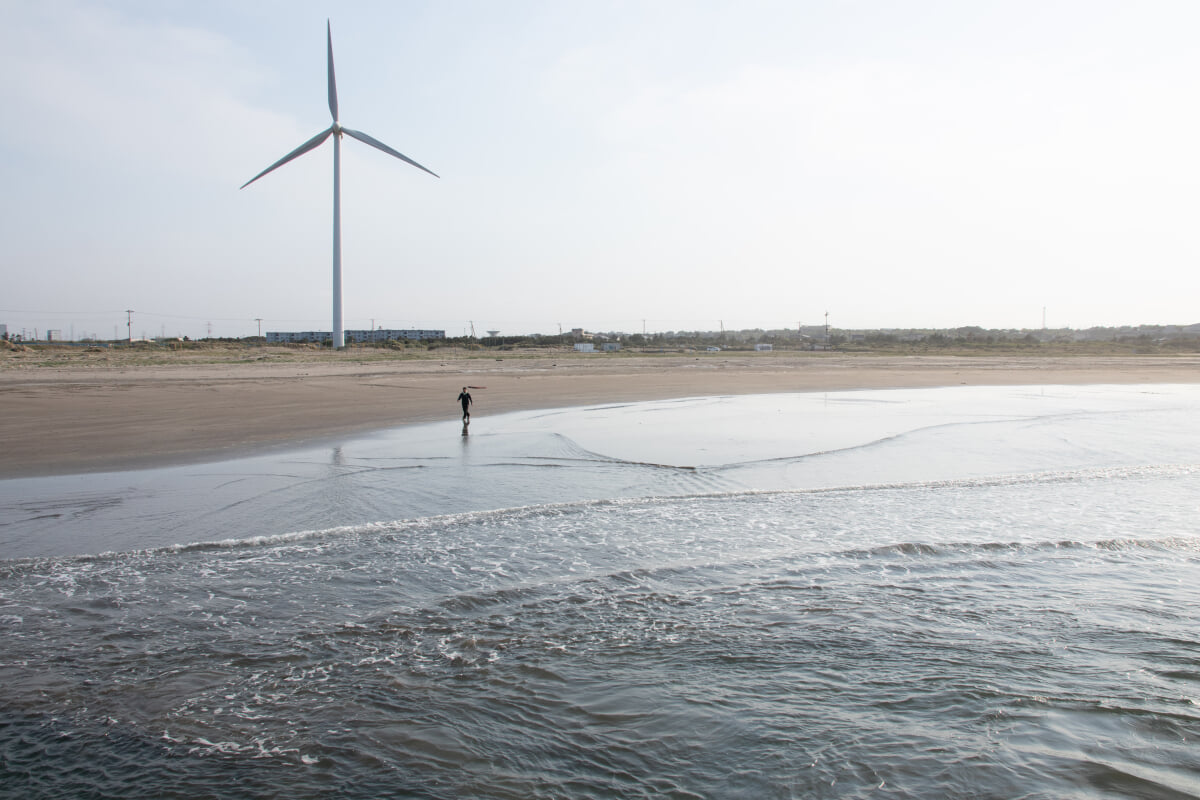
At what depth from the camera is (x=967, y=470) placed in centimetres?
1347

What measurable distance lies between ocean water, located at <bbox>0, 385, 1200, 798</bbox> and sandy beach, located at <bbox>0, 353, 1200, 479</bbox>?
12.4 ft

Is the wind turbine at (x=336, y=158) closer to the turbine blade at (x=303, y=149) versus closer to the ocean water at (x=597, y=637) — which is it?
the turbine blade at (x=303, y=149)

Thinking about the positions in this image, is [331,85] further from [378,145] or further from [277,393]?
[277,393]

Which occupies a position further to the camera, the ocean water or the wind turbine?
the wind turbine

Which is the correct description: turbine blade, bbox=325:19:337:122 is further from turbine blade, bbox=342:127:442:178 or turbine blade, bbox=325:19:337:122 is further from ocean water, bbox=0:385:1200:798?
ocean water, bbox=0:385:1200:798

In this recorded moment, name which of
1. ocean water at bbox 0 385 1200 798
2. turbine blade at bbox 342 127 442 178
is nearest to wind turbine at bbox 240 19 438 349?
turbine blade at bbox 342 127 442 178

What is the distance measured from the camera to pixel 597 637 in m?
5.97

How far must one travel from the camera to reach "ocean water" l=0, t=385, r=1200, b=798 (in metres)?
4.18

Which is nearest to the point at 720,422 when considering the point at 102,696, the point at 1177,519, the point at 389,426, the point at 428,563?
the point at 389,426

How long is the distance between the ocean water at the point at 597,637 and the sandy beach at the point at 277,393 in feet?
12.4

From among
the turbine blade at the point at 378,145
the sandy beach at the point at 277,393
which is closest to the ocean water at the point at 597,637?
the sandy beach at the point at 277,393

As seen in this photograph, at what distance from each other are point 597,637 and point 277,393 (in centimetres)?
2508

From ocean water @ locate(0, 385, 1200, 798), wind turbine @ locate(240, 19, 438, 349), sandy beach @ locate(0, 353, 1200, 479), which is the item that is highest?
wind turbine @ locate(240, 19, 438, 349)

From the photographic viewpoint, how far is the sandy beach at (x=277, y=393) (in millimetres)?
15789
